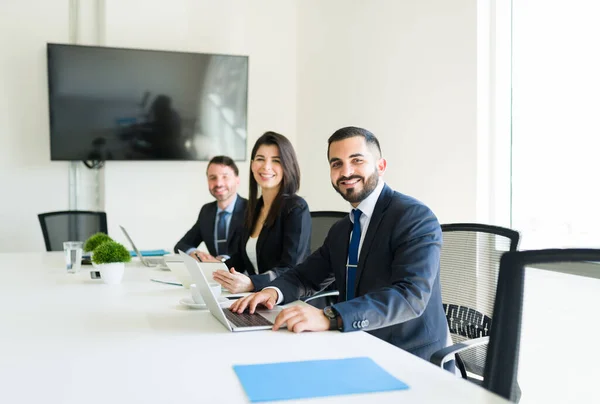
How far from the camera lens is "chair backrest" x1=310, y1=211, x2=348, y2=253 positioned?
10.9ft

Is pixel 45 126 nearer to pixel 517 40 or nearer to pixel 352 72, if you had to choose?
pixel 352 72

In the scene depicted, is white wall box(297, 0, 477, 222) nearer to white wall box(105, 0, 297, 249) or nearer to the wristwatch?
white wall box(105, 0, 297, 249)

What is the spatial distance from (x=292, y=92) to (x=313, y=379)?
4.83 metres

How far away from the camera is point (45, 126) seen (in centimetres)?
521

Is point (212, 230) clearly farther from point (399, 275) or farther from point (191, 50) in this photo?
point (191, 50)

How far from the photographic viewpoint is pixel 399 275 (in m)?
1.92

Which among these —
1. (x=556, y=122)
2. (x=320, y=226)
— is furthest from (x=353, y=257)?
(x=556, y=122)

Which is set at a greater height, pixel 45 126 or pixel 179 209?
pixel 45 126

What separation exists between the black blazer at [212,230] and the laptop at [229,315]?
66.5 inches

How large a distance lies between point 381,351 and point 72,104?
4.23 m

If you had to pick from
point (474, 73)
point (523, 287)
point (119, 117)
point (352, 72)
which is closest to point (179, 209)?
point (119, 117)

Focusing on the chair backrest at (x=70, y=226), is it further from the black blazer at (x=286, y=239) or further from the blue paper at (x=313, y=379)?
the blue paper at (x=313, y=379)

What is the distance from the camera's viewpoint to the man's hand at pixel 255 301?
76.7 inches

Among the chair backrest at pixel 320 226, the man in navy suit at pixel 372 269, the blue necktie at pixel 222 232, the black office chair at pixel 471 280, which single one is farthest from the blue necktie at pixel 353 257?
the blue necktie at pixel 222 232
